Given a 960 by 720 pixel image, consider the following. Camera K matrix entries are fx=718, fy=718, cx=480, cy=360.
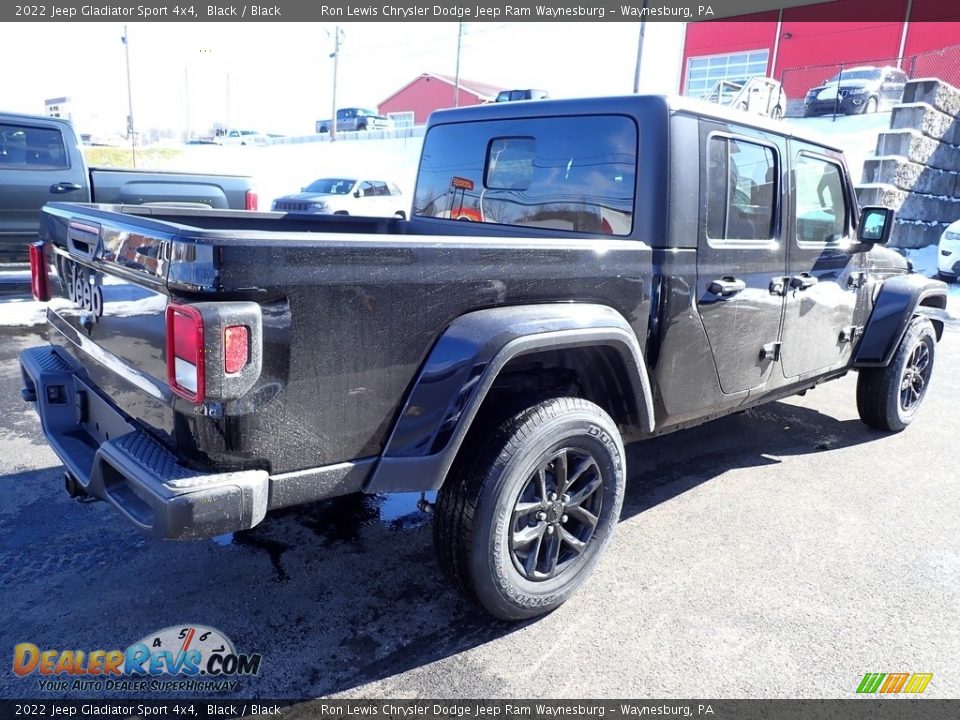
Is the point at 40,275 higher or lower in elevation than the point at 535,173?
lower

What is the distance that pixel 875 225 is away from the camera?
4.29 metres

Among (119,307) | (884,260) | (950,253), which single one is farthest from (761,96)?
(119,307)

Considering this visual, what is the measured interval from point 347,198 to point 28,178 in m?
9.92

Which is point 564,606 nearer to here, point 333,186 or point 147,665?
point 147,665

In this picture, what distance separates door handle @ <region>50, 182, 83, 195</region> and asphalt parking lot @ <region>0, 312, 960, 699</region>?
467cm

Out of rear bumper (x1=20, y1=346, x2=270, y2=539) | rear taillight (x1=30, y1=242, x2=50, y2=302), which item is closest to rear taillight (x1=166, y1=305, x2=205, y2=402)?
rear bumper (x1=20, y1=346, x2=270, y2=539)

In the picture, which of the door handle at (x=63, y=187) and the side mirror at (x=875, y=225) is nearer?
the side mirror at (x=875, y=225)

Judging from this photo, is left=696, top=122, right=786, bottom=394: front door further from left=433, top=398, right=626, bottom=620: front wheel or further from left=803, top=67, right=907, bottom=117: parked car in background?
left=803, top=67, right=907, bottom=117: parked car in background

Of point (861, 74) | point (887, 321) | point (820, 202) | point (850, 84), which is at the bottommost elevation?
point (887, 321)

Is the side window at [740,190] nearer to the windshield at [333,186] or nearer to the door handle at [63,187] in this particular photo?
the door handle at [63,187]

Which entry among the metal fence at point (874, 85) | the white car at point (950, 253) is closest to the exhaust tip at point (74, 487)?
the white car at point (950, 253)

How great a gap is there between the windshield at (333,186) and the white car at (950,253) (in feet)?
41.7

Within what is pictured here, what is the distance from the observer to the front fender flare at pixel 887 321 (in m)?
4.66

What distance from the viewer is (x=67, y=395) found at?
276cm
